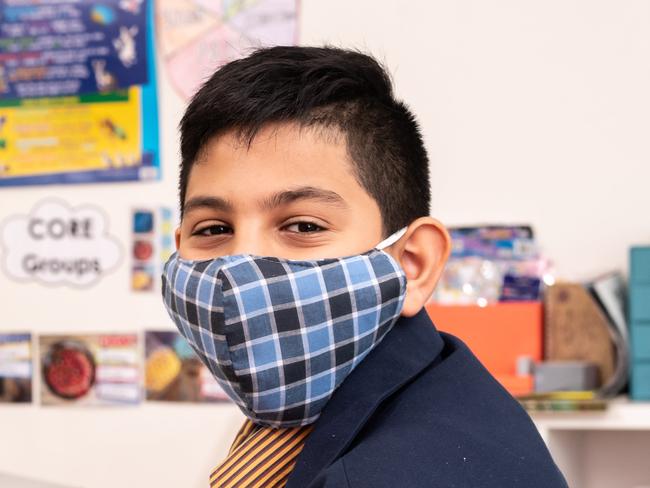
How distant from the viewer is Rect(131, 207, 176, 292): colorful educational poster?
1978mm

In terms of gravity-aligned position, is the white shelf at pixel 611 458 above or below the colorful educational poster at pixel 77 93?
below

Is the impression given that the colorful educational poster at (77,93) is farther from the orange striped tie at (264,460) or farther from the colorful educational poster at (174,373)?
the orange striped tie at (264,460)

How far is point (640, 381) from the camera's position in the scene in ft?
4.96

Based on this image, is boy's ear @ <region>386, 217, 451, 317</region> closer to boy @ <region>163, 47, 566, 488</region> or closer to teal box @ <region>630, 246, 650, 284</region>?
boy @ <region>163, 47, 566, 488</region>

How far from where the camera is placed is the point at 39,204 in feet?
6.81

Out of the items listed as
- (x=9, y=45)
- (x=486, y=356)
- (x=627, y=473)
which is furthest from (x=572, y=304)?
(x=9, y=45)

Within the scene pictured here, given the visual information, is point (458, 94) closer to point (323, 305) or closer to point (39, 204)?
point (39, 204)

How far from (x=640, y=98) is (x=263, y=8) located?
779 millimetres

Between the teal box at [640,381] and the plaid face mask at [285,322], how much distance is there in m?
0.90

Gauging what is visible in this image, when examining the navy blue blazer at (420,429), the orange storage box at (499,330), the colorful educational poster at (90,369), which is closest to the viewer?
the navy blue blazer at (420,429)

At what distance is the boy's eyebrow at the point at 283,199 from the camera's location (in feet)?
2.39

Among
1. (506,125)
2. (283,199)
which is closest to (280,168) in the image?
(283,199)

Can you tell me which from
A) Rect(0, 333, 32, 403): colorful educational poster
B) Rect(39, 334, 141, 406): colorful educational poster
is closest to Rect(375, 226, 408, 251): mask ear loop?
Rect(39, 334, 141, 406): colorful educational poster

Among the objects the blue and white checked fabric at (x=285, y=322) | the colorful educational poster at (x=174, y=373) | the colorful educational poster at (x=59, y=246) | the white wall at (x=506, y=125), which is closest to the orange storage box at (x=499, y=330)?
the white wall at (x=506, y=125)
